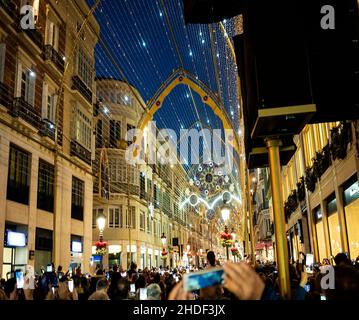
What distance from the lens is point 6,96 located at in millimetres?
18031

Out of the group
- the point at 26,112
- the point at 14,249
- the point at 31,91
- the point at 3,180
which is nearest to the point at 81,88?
the point at 31,91

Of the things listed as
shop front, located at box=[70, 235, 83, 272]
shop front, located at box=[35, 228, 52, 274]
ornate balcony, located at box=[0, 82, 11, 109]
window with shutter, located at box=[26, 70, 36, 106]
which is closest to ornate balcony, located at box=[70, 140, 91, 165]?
window with shutter, located at box=[26, 70, 36, 106]

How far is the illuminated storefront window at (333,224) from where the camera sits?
16.4 m

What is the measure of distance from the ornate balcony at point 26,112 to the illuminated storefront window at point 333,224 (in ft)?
44.6

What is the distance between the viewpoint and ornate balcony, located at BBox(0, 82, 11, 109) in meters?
17.6

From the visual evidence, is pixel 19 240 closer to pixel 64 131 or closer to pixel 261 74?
pixel 64 131

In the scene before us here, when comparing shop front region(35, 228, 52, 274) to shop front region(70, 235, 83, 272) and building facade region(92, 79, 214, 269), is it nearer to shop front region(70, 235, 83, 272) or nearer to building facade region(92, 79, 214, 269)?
shop front region(70, 235, 83, 272)

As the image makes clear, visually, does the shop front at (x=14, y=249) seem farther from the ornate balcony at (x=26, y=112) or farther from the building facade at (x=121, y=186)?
the building facade at (x=121, y=186)

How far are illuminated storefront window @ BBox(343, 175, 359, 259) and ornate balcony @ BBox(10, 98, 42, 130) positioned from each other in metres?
13.6

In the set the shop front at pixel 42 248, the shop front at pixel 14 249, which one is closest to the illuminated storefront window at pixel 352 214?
the shop front at pixel 14 249

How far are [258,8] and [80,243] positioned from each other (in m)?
25.3

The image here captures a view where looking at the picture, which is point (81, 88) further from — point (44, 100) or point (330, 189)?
point (330, 189)

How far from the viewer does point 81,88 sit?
26.8 meters

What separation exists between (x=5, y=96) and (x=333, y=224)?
1453 cm
